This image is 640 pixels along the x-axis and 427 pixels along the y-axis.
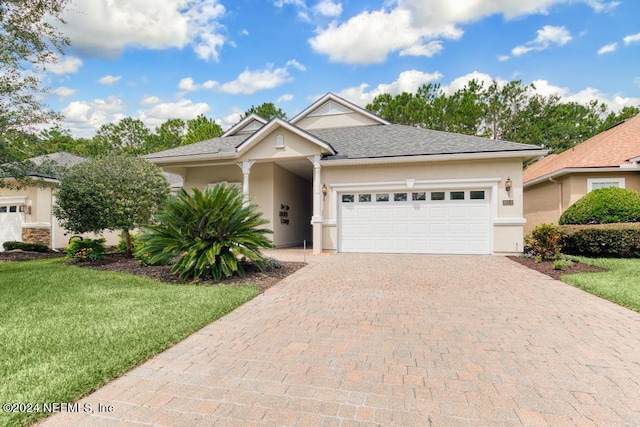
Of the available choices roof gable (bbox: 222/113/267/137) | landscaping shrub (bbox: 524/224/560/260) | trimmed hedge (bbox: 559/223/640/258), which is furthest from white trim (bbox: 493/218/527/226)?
roof gable (bbox: 222/113/267/137)

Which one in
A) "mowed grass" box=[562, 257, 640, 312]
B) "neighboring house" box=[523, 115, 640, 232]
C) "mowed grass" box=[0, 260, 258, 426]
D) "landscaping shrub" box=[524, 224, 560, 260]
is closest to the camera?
"mowed grass" box=[0, 260, 258, 426]

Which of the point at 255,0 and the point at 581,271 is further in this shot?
the point at 255,0

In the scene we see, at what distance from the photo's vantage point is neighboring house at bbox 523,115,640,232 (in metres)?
12.1

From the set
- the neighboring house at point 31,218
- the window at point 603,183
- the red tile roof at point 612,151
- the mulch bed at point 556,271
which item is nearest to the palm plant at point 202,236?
the mulch bed at point 556,271

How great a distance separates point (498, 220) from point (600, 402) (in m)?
8.94

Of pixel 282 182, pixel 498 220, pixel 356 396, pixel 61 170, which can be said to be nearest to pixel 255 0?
pixel 282 182

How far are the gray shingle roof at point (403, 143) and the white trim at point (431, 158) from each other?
13 cm

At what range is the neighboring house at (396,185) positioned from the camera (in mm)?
10586

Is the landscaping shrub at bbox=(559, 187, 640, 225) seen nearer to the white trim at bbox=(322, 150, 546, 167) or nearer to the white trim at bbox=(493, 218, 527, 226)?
the white trim at bbox=(493, 218, 527, 226)

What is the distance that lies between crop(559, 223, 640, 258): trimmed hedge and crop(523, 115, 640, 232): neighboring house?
3.30 m

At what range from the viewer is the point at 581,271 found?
7.50 m

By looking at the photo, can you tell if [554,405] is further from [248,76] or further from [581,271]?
[248,76]

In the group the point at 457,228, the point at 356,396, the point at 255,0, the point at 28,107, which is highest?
the point at 255,0

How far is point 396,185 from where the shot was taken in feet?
36.9
